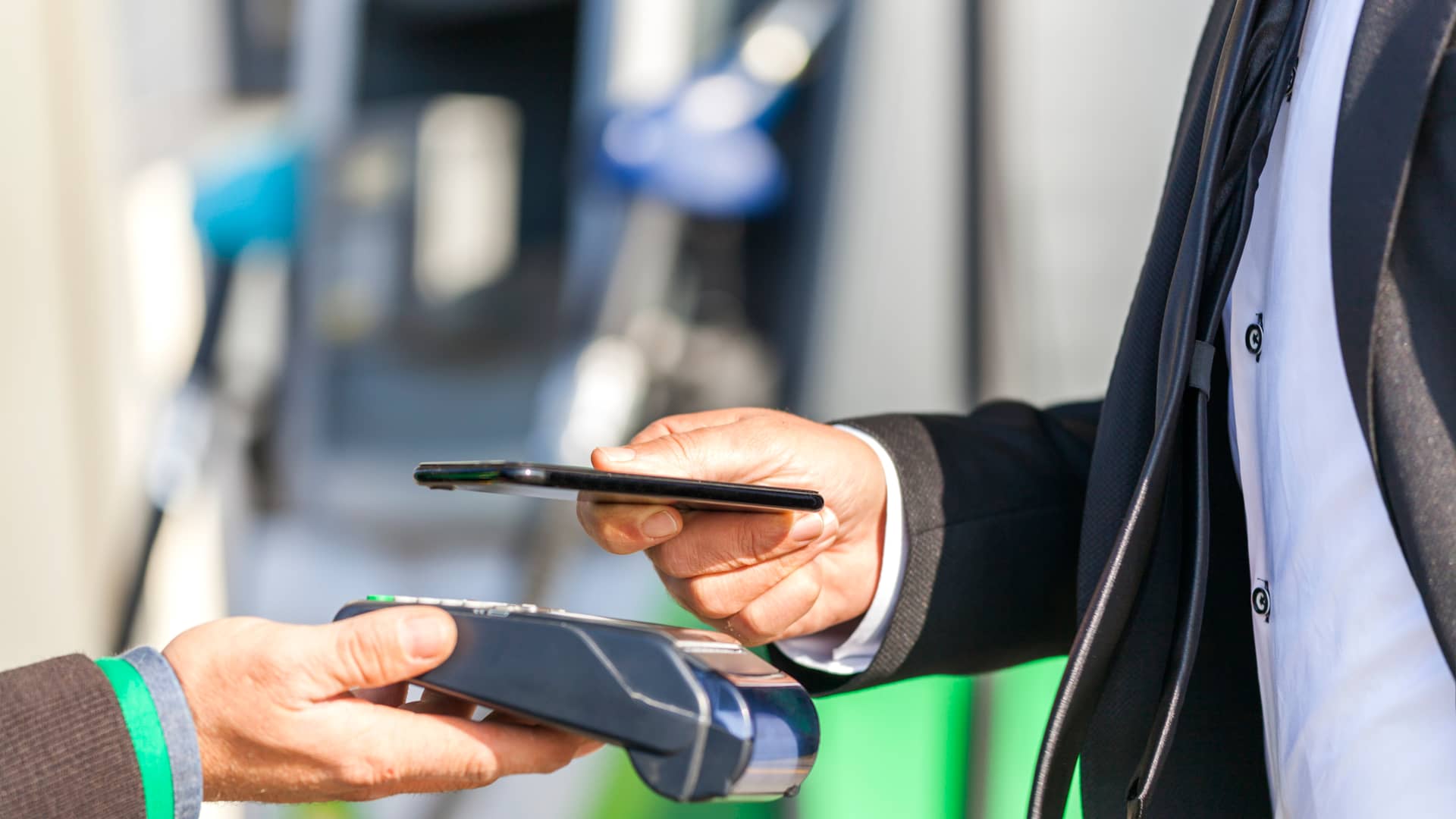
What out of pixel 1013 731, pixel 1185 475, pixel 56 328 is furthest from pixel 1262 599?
pixel 56 328

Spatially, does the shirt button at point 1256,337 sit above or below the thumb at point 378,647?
above

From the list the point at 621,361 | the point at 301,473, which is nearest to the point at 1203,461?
the point at 621,361

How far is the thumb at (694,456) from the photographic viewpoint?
0.55 m

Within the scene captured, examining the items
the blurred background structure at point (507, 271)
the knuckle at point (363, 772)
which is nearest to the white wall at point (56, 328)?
the blurred background structure at point (507, 271)

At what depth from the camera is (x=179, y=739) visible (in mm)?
533

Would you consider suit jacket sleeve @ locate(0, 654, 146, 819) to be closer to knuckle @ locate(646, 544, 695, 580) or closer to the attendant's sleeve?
the attendant's sleeve

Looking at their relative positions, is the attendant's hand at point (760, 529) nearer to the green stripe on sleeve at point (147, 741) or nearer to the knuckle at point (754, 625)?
the knuckle at point (754, 625)

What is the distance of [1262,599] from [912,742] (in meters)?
0.87

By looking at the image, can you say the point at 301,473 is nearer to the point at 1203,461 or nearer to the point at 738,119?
the point at 738,119

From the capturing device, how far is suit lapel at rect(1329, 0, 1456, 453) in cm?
45

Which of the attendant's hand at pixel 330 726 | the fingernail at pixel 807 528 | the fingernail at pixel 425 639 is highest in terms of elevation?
the fingernail at pixel 807 528

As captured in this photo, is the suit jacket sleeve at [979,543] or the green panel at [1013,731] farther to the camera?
the green panel at [1013,731]

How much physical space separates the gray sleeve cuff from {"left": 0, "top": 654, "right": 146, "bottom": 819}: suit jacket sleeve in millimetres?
15

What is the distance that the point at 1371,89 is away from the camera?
47 centimetres
